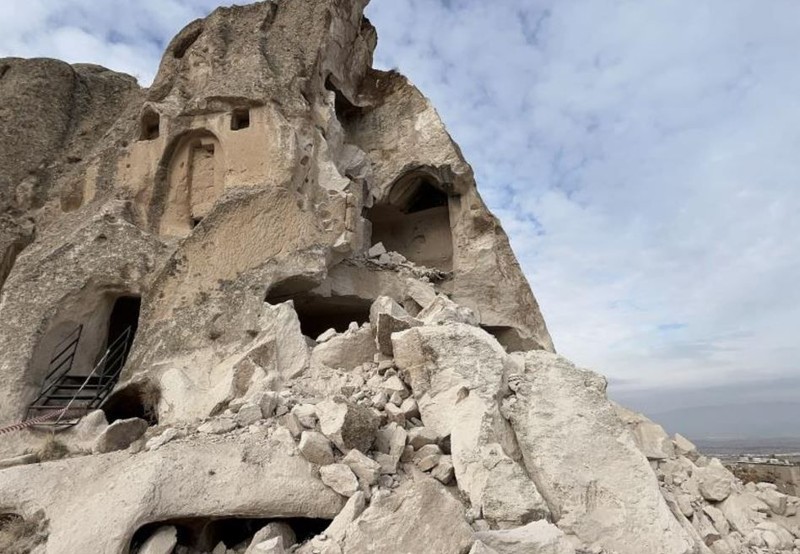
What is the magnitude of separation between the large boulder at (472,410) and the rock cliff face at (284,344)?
0.07ft

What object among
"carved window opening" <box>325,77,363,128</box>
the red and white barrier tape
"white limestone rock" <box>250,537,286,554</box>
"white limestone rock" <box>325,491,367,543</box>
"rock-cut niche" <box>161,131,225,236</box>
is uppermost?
"carved window opening" <box>325,77,363,128</box>

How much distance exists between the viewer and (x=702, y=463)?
770 centimetres

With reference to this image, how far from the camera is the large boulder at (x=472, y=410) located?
388 cm

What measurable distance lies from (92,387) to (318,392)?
4.09 meters

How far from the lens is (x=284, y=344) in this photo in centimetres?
605

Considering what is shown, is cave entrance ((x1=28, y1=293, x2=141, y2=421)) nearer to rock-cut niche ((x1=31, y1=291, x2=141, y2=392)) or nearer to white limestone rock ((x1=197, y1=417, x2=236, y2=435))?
rock-cut niche ((x1=31, y1=291, x2=141, y2=392))

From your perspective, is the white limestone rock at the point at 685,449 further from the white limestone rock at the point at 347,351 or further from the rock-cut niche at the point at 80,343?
the rock-cut niche at the point at 80,343

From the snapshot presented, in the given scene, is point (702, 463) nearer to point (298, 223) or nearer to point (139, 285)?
point (298, 223)

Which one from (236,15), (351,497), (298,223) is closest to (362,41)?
(236,15)

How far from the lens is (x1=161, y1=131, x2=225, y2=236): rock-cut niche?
8.90 m

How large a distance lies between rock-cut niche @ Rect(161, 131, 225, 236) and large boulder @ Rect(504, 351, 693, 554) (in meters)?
5.99

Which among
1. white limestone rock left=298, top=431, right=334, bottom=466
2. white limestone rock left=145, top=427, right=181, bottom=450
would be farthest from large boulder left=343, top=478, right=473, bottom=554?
white limestone rock left=145, top=427, right=181, bottom=450

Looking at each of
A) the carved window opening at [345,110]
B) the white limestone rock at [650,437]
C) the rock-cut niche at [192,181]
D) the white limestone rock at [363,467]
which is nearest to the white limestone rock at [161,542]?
the white limestone rock at [363,467]

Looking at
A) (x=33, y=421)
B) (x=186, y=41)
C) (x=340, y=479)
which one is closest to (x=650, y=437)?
(x=340, y=479)
